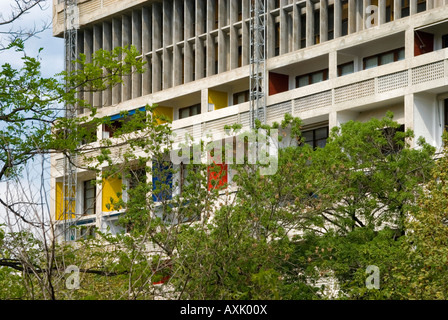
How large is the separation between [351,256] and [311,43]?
15.5 metres

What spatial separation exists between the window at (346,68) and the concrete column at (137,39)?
1262cm

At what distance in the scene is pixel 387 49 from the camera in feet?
122

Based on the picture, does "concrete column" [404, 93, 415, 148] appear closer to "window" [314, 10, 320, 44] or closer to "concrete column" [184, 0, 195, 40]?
"window" [314, 10, 320, 44]

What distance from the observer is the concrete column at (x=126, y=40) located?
48781 mm

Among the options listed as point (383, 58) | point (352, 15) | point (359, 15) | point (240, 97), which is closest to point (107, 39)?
point (240, 97)

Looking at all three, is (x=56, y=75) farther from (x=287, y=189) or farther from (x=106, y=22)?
(x=106, y=22)

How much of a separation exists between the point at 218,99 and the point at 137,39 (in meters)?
6.80

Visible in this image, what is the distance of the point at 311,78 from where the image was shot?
40.8 m

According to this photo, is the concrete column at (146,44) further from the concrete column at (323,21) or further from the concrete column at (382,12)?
the concrete column at (382,12)

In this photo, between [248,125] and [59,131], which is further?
[248,125]

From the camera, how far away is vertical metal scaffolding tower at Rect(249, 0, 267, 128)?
40594mm

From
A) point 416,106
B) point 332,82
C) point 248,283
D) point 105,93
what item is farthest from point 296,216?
point 105,93
